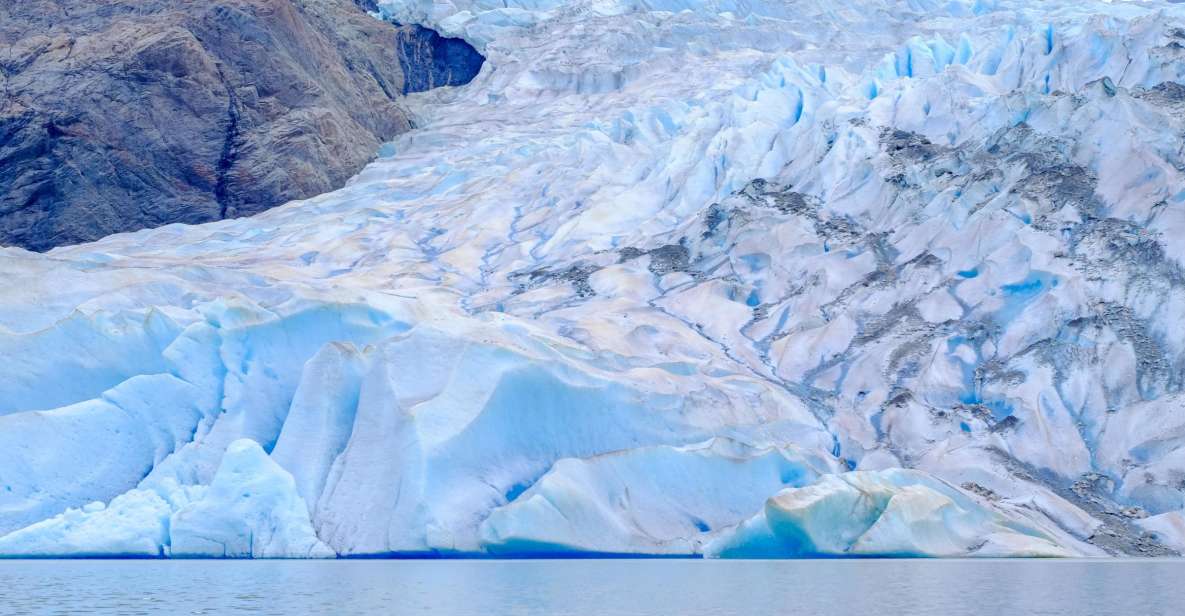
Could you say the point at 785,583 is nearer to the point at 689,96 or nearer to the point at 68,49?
the point at 689,96

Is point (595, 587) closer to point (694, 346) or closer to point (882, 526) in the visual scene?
point (882, 526)

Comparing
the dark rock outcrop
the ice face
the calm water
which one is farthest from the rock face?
the ice face

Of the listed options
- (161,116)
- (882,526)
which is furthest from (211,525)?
(161,116)

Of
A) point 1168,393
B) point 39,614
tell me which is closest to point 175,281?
point 39,614

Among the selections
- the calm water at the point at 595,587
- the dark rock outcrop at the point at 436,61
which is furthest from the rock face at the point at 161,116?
the calm water at the point at 595,587

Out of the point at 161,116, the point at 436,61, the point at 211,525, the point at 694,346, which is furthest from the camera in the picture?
the point at 436,61

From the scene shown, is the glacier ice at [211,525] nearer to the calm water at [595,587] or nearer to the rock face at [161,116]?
the calm water at [595,587]
